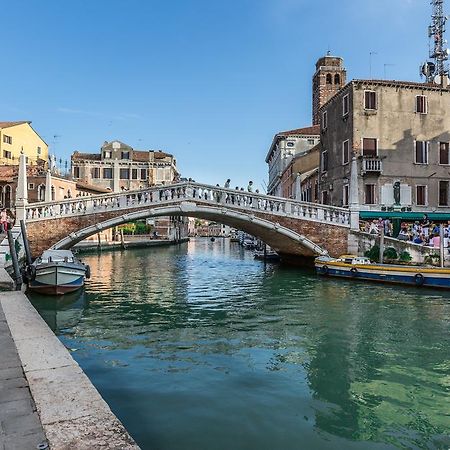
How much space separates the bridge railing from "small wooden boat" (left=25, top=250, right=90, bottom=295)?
323 cm

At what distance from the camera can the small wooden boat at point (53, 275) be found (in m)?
10.6

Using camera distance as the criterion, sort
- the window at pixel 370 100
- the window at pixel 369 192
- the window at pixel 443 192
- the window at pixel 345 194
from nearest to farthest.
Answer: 1. the window at pixel 369 192
2. the window at pixel 370 100
3. the window at pixel 443 192
4. the window at pixel 345 194

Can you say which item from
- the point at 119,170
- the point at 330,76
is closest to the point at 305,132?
the point at 330,76

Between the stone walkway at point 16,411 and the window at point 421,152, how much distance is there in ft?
62.9

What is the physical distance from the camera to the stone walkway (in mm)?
2309

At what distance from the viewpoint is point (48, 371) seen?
10.8ft

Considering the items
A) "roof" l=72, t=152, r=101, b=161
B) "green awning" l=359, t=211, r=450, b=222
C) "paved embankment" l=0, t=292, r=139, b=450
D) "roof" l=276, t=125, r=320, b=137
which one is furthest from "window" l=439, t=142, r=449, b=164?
"roof" l=72, t=152, r=101, b=161

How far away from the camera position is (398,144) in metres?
19.5

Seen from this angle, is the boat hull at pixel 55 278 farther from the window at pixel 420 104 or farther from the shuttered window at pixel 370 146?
the window at pixel 420 104

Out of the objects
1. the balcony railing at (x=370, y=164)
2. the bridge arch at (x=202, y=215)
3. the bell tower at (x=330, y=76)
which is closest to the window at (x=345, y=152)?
the balcony railing at (x=370, y=164)

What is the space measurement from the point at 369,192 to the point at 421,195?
234 centimetres

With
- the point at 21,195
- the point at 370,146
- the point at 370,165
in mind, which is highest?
the point at 370,146

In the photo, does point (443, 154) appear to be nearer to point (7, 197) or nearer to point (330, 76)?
point (330, 76)

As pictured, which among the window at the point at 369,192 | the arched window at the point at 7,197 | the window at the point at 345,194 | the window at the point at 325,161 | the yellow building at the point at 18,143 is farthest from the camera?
the yellow building at the point at 18,143
